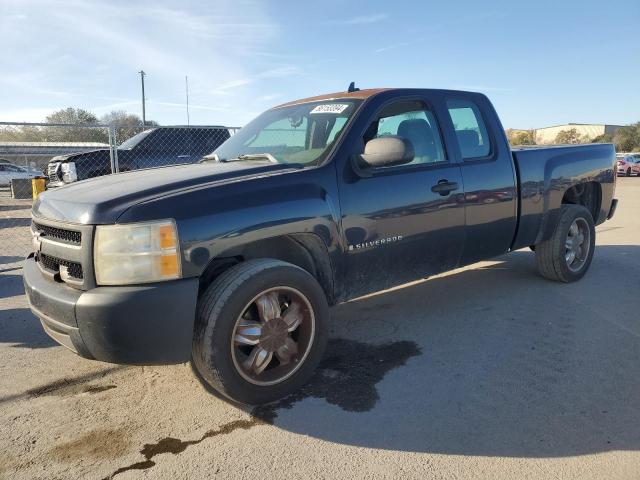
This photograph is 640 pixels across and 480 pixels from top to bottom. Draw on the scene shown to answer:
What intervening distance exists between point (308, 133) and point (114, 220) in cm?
175

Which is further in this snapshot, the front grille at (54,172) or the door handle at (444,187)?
the front grille at (54,172)

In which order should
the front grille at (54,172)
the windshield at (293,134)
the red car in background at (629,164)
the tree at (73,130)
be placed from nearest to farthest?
the windshield at (293,134)
the front grille at (54,172)
the tree at (73,130)
the red car in background at (629,164)

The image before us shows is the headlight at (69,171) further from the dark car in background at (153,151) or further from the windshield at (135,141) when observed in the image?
the windshield at (135,141)

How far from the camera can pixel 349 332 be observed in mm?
4172

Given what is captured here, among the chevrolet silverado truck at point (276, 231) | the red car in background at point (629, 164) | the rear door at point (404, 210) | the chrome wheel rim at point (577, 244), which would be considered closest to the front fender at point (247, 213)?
the chevrolet silverado truck at point (276, 231)

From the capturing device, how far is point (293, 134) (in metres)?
4.00

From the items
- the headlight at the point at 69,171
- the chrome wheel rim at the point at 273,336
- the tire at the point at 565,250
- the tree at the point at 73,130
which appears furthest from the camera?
the tree at the point at 73,130

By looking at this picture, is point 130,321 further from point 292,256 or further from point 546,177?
point 546,177

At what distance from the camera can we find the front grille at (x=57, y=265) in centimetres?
276

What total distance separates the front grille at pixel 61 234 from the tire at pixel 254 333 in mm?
746

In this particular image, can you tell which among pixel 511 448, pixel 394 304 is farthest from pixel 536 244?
pixel 511 448

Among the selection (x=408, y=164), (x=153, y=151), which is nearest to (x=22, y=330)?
(x=408, y=164)

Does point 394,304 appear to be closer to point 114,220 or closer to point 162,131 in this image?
point 114,220

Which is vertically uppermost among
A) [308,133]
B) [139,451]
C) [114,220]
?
[308,133]
